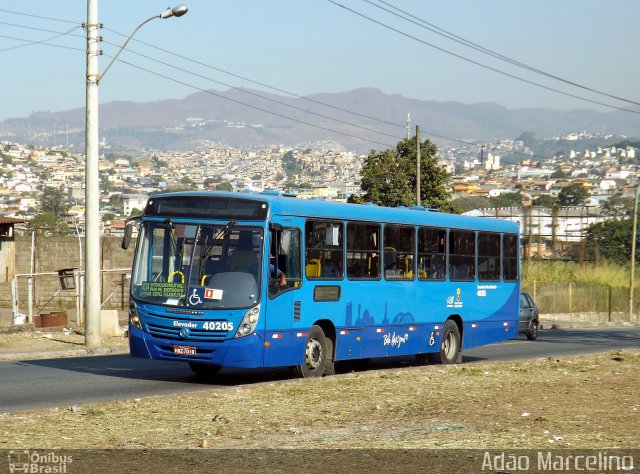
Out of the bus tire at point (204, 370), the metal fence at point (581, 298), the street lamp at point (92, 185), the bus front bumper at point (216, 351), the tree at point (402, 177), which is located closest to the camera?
the bus front bumper at point (216, 351)

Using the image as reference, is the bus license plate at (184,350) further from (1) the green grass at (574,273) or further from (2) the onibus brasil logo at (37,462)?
(1) the green grass at (574,273)

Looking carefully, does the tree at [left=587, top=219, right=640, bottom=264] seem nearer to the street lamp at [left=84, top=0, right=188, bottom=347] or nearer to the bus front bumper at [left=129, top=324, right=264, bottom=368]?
the street lamp at [left=84, top=0, right=188, bottom=347]

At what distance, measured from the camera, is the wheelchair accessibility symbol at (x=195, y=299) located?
16.9m

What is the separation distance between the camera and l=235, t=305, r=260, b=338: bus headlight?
16703mm

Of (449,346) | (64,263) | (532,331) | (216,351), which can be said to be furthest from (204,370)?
(64,263)

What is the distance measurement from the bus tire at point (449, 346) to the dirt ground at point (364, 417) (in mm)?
4289

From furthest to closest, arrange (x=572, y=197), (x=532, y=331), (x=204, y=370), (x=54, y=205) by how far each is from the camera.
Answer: (x=572, y=197) → (x=54, y=205) → (x=532, y=331) → (x=204, y=370)

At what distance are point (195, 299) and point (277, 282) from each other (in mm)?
1225

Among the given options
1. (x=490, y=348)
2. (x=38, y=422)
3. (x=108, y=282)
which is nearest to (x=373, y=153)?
(x=108, y=282)

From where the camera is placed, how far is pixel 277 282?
17.2 m

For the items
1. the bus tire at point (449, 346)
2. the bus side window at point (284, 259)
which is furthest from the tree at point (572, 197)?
the bus side window at point (284, 259)

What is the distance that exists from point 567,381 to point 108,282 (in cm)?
2683

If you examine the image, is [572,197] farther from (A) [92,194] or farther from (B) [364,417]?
(B) [364,417]

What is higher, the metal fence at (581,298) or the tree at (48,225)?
the tree at (48,225)
